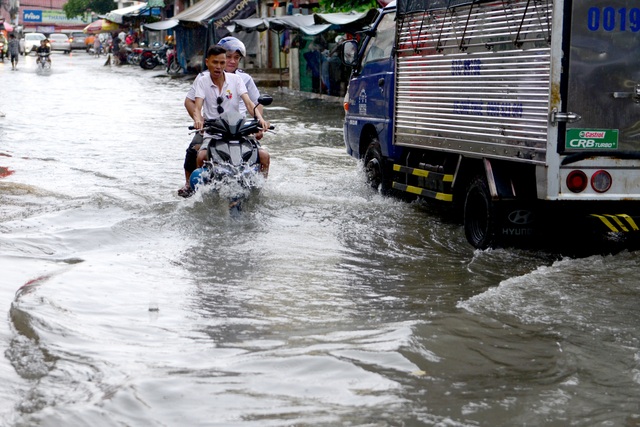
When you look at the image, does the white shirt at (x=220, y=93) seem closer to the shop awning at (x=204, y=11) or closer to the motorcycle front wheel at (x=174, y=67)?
the shop awning at (x=204, y=11)

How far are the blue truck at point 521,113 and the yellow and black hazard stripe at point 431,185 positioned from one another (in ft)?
0.05

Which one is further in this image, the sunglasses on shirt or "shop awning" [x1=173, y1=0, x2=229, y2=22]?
"shop awning" [x1=173, y1=0, x2=229, y2=22]

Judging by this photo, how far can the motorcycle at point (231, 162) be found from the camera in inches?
344

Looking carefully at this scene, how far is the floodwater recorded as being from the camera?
4.38 metres

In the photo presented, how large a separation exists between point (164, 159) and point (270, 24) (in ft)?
55.3

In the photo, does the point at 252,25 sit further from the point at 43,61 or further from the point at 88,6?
the point at 88,6

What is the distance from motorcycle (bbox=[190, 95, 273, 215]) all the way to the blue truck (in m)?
1.55

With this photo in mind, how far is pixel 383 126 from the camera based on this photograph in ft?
34.1

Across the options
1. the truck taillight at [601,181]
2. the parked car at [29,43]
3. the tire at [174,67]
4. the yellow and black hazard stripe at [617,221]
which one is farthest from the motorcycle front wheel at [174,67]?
the truck taillight at [601,181]

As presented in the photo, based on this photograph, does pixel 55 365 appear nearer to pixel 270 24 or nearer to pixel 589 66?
pixel 589 66

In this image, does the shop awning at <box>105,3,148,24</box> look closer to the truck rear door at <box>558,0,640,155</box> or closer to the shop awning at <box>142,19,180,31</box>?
the shop awning at <box>142,19,180,31</box>

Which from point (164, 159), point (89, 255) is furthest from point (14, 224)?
point (164, 159)

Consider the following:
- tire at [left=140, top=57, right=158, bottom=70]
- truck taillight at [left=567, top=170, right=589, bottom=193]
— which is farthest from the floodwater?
tire at [left=140, top=57, right=158, bottom=70]

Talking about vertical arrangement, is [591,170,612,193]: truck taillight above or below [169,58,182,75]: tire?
below
